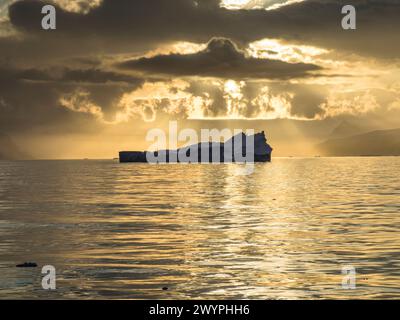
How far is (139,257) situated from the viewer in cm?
2994

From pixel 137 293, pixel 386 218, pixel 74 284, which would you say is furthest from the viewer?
pixel 386 218

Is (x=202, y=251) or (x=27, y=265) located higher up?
(x=27, y=265)

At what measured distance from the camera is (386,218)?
48375 mm

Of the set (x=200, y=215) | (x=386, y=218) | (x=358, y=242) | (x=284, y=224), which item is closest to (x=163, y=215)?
(x=200, y=215)

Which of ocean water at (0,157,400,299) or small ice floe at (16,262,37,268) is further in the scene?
small ice floe at (16,262,37,268)

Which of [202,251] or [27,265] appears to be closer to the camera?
[27,265]

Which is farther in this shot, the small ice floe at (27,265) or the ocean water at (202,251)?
the small ice floe at (27,265)

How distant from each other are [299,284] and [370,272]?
150 inches

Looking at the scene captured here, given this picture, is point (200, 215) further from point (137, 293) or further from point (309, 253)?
point (137, 293)
